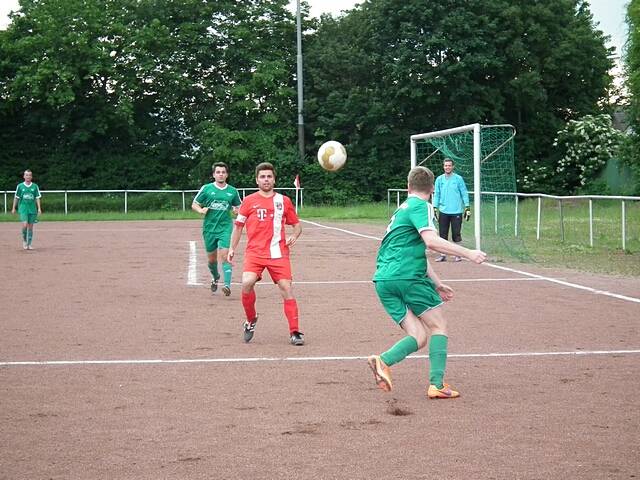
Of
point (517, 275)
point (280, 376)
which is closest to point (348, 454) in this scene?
point (280, 376)

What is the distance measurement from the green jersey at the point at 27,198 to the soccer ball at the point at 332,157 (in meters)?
6.98

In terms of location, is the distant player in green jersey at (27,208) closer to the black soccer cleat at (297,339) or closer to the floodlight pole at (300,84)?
the black soccer cleat at (297,339)

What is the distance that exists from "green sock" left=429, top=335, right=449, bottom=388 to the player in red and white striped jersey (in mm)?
2717

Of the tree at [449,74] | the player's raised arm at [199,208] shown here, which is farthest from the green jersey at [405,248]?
the tree at [449,74]

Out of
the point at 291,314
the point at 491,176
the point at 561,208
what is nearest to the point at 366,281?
the point at 291,314

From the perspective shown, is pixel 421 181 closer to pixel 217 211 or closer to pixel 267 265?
pixel 267 265

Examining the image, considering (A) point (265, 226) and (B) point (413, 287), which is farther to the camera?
(A) point (265, 226)

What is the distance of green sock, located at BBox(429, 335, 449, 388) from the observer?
734 centimetres

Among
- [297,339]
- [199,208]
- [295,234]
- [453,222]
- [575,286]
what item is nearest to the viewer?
[297,339]

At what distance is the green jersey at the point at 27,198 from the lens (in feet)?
78.4

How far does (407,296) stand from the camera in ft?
24.3

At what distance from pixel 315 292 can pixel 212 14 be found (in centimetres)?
4131

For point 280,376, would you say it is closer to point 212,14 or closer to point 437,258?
point 437,258

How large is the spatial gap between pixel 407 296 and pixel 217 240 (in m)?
7.30
